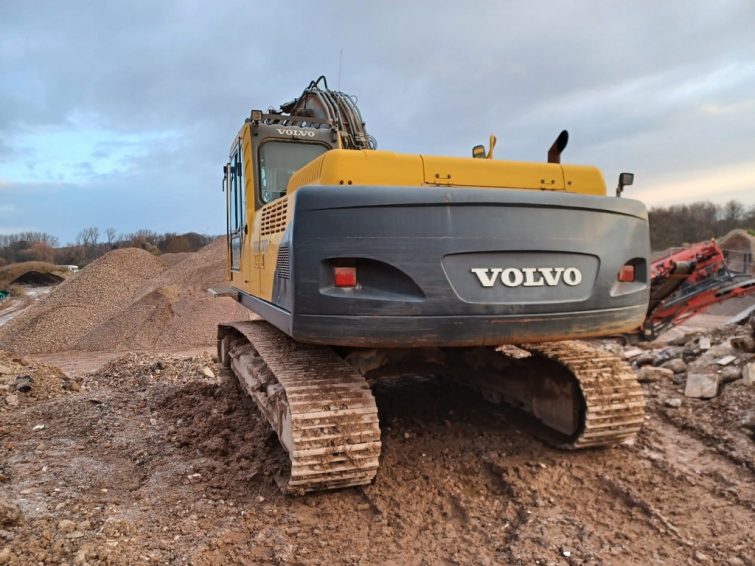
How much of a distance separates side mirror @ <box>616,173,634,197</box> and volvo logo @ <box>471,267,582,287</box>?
0.95m

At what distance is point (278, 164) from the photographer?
4766 mm

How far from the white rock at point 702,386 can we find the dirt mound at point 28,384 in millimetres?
6476

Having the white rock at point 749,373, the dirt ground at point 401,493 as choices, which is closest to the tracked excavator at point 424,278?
the dirt ground at point 401,493

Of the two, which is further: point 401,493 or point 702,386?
point 702,386

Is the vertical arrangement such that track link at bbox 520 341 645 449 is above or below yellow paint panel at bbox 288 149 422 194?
below

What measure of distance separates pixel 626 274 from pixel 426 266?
3.97 ft

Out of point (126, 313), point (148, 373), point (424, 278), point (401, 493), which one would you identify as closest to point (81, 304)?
point (126, 313)

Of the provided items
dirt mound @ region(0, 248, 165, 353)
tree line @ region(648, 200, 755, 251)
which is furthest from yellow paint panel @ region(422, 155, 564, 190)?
tree line @ region(648, 200, 755, 251)

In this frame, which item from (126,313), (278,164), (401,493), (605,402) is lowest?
(401,493)

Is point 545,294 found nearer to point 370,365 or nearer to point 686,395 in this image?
point 370,365

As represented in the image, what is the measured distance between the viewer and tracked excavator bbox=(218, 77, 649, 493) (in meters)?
2.83

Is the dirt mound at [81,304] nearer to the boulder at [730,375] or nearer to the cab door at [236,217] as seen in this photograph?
the cab door at [236,217]

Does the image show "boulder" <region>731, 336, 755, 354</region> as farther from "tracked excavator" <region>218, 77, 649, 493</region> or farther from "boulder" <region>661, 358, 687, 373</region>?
"tracked excavator" <region>218, 77, 649, 493</region>

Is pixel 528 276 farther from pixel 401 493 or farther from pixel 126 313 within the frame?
pixel 126 313
